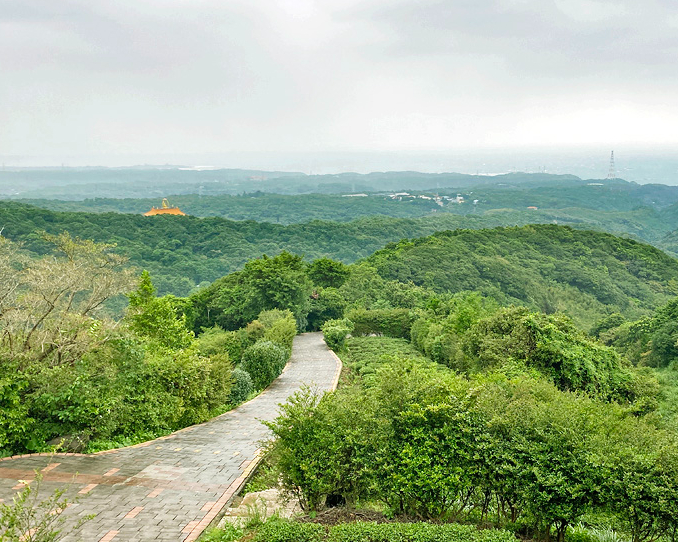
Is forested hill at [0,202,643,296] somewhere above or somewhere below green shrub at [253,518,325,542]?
below

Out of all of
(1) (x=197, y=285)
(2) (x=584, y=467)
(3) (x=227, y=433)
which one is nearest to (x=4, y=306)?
(3) (x=227, y=433)

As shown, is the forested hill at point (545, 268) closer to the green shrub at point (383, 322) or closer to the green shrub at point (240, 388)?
the green shrub at point (383, 322)

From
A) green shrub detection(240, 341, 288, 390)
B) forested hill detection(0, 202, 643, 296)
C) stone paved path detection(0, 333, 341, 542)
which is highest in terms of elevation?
stone paved path detection(0, 333, 341, 542)

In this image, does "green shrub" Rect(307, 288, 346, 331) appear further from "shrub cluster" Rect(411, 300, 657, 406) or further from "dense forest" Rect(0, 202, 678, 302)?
"dense forest" Rect(0, 202, 678, 302)

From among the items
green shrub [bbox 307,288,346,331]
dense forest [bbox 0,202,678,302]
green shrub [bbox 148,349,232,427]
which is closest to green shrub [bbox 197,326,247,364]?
green shrub [bbox 148,349,232,427]

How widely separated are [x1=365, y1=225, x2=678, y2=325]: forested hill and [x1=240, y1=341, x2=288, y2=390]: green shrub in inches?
1082

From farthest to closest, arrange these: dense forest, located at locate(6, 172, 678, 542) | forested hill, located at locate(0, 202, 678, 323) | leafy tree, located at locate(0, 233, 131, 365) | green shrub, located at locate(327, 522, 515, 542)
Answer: forested hill, located at locate(0, 202, 678, 323) < leafy tree, located at locate(0, 233, 131, 365) < dense forest, located at locate(6, 172, 678, 542) < green shrub, located at locate(327, 522, 515, 542)

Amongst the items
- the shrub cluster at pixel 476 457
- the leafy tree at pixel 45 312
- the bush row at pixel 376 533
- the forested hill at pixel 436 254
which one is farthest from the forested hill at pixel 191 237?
the bush row at pixel 376 533

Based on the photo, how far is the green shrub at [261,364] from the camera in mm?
15672

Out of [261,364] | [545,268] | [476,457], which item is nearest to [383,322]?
[261,364]

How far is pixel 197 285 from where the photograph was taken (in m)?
64.8

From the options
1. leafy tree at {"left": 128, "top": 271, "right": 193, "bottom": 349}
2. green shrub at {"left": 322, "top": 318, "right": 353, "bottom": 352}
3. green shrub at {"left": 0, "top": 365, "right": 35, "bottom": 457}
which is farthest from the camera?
green shrub at {"left": 322, "top": 318, "right": 353, "bottom": 352}

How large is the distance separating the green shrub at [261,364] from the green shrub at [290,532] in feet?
31.8

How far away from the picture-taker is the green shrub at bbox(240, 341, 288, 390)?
15.7 metres
